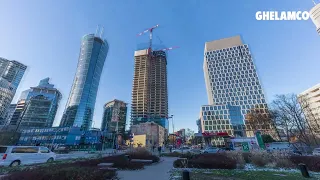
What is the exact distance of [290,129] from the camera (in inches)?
1453

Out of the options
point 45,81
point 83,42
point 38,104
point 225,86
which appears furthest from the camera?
point 45,81

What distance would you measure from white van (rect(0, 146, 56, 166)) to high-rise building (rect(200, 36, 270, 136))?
79.1 metres

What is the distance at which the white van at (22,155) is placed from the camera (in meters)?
13.5

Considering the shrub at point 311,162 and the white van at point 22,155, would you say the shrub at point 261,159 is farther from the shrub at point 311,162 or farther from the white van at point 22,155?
the white van at point 22,155

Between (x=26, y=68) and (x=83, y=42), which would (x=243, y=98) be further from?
(x=26, y=68)

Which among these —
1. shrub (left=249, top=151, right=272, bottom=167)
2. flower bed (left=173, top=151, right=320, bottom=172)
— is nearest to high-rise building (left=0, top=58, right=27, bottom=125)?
flower bed (left=173, top=151, right=320, bottom=172)

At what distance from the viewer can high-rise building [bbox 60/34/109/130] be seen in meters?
118

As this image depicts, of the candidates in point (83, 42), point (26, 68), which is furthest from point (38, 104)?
point (26, 68)

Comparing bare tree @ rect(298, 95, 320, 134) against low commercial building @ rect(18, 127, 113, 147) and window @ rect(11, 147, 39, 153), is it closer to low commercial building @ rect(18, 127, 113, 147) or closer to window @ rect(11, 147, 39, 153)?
window @ rect(11, 147, 39, 153)

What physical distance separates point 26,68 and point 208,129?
19196cm

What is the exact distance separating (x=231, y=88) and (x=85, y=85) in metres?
112

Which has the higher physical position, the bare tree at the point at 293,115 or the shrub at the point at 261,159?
the bare tree at the point at 293,115

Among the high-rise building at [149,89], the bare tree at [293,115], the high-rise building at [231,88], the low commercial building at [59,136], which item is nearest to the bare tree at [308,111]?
the bare tree at [293,115]

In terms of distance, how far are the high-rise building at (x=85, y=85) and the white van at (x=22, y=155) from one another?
112422mm
